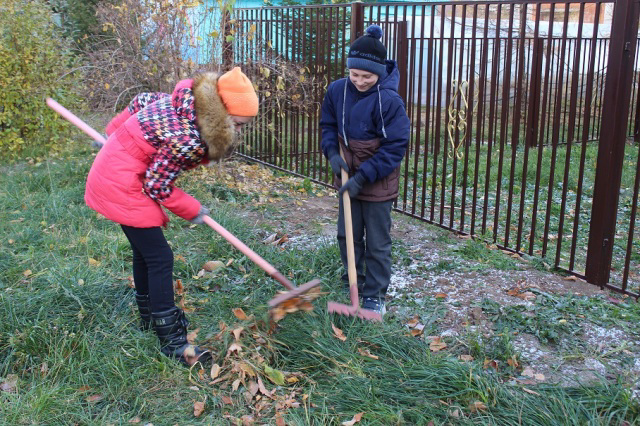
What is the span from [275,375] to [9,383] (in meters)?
1.32

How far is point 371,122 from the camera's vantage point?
3.80 metres

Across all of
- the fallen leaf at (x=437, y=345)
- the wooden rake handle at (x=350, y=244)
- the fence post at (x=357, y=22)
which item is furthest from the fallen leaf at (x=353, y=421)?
the fence post at (x=357, y=22)

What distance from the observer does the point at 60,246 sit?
4809 millimetres

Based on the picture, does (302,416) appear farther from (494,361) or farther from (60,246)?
(60,246)

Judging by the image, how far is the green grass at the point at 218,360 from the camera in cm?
288

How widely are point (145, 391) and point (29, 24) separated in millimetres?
6412

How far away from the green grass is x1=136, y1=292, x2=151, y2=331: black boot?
0.28 feet

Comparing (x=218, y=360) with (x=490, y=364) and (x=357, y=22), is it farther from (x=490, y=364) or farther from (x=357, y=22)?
(x=357, y=22)

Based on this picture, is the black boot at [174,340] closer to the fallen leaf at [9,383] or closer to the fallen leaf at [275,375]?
the fallen leaf at [275,375]

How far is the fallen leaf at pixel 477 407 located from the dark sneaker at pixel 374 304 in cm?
111

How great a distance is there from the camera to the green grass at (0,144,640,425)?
9.46 ft

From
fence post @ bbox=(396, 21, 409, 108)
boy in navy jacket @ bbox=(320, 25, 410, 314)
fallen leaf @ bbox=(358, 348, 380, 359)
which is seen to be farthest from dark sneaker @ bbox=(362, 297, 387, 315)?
fence post @ bbox=(396, 21, 409, 108)

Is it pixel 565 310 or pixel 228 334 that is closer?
pixel 228 334

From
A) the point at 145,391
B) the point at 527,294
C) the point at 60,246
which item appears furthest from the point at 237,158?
the point at 145,391
